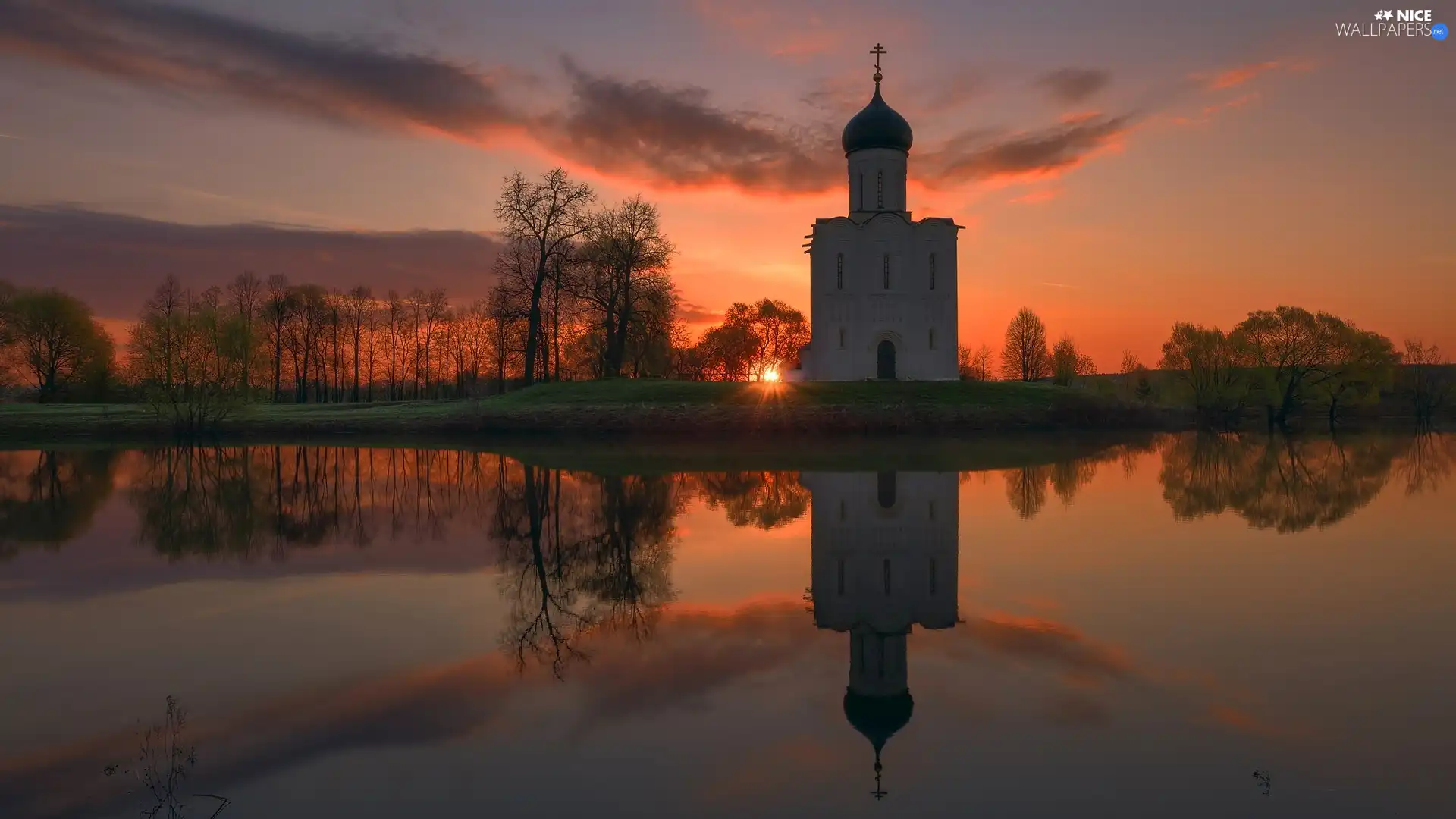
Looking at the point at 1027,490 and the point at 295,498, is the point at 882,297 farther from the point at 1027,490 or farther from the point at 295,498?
the point at 295,498

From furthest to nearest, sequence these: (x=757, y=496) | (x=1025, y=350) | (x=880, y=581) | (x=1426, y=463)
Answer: (x=1025, y=350), (x=1426, y=463), (x=757, y=496), (x=880, y=581)

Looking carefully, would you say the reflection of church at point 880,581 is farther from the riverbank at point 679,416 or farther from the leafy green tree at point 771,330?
the leafy green tree at point 771,330

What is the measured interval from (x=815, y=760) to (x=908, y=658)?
1828 mm

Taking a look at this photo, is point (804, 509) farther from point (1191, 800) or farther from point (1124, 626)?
point (1191, 800)

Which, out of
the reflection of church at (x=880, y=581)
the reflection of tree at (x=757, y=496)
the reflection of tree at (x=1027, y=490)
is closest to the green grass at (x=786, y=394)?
the reflection of tree at (x=1027, y=490)

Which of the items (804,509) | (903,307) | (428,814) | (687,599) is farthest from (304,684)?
(903,307)

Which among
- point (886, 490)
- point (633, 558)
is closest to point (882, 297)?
point (886, 490)

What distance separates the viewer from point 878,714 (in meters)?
5.12

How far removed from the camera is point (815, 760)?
179 inches

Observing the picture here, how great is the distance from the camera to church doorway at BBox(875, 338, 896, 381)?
45.7 m

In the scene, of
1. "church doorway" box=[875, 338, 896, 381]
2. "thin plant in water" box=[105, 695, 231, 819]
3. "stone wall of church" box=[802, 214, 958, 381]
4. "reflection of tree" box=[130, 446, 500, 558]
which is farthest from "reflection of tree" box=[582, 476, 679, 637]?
"church doorway" box=[875, 338, 896, 381]

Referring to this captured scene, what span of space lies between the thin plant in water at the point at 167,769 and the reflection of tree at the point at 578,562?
224 centimetres

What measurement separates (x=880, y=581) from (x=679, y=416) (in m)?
26.6

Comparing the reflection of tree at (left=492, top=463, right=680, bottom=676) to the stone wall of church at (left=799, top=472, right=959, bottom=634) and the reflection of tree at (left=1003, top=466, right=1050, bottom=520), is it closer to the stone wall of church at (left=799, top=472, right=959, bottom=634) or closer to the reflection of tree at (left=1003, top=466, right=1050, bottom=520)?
the stone wall of church at (left=799, top=472, right=959, bottom=634)
